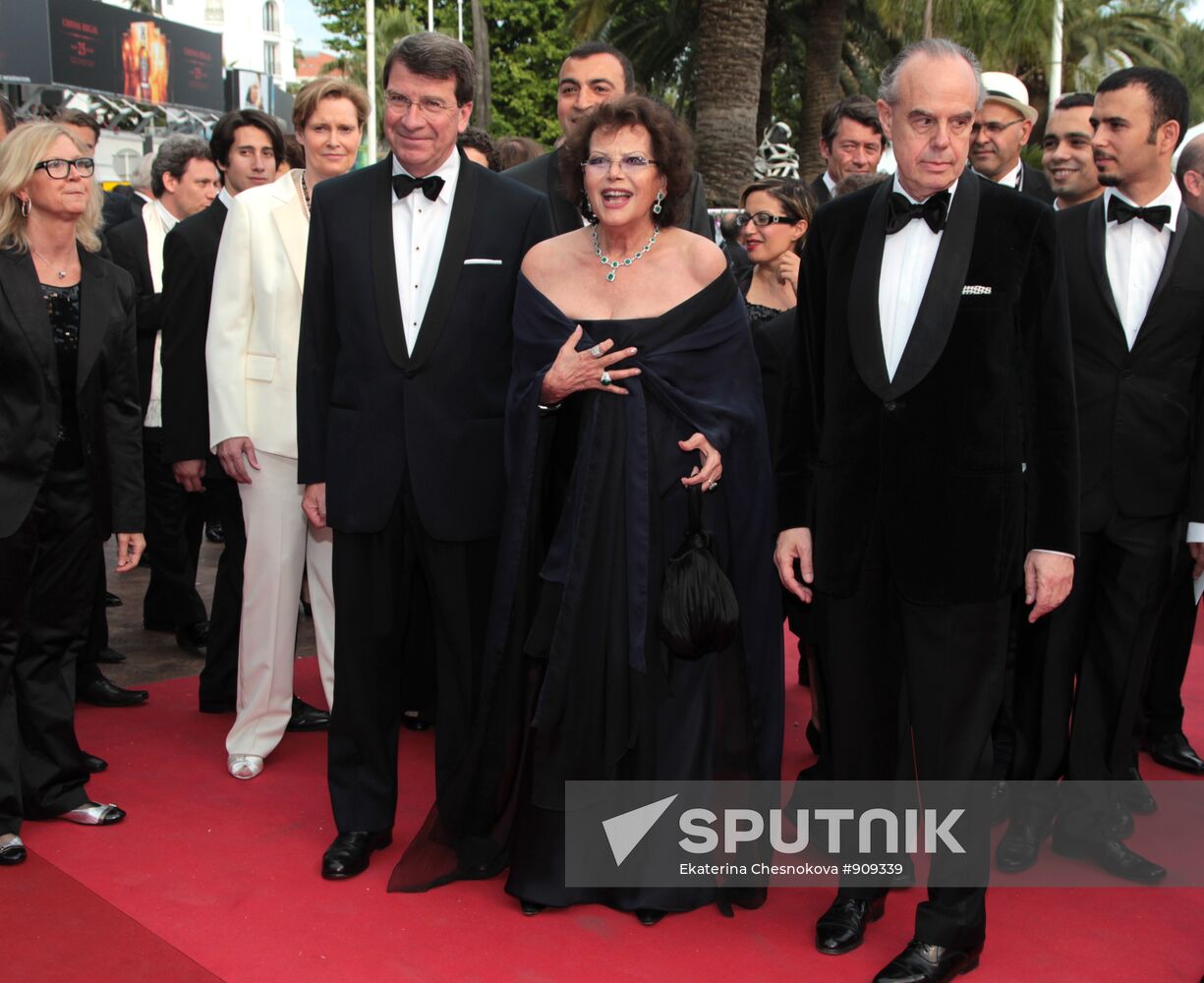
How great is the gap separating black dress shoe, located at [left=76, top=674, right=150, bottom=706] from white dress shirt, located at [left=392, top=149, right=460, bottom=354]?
8.35 ft

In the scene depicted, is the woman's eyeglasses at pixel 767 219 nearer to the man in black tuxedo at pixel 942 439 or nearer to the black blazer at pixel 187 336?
the man in black tuxedo at pixel 942 439

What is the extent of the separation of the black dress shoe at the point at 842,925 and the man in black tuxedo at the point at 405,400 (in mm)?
1194

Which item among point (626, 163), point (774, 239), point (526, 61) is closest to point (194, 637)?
point (774, 239)

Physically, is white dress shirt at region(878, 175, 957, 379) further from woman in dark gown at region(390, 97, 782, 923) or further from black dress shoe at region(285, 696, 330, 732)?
black dress shoe at region(285, 696, 330, 732)

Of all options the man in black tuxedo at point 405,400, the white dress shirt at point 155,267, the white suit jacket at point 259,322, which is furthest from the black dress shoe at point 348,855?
the white dress shirt at point 155,267

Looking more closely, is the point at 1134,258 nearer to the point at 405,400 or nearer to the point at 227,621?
the point at 405,400

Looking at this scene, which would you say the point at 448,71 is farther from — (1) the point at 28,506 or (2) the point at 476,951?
(2) the point at 476,951

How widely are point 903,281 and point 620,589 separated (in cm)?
113

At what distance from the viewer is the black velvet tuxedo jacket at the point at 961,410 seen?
3.29m

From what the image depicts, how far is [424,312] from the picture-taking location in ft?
12.9

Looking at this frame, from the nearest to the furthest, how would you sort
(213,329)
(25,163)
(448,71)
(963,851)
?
(963,851) → (448,71) → (25,163) → (213,329)

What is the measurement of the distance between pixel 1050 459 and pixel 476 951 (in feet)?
6.52

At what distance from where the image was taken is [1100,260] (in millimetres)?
4016

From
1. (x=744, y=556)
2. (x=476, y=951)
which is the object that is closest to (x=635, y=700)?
(x=744, y=556)
